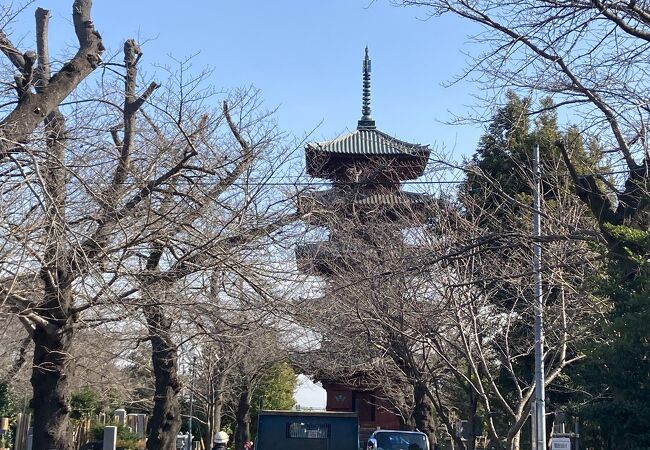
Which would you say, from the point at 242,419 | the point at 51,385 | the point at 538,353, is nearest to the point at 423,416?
the point at 538,353

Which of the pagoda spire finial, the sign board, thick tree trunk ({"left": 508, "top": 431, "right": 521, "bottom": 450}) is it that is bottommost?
the sign board

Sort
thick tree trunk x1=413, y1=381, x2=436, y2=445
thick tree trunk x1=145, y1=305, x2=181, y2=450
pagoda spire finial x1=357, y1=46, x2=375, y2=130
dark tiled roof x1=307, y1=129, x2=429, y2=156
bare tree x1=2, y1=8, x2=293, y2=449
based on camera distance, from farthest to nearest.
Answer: pagoda spire finial x1=357, y1=46, x2=375, y2=130, dark tiled roof x1=307, y1=129, x2=429, y2=156, thick tree trunk x1=413, y1=381, x2=436, y2=445, thick tree trunk x1=145, y1=305, x2=181, y2=450, bare tree x1=2, y1=8, x2=293, y2=449

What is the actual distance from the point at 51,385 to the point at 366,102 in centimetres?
3016

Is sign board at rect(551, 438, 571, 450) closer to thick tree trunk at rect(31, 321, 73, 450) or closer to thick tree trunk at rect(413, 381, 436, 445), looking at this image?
thick tree trunk at rect(31, 321, 73, 450)

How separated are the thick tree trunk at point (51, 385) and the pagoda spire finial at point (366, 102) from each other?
27.1 metres

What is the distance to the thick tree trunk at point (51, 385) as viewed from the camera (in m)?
13.9

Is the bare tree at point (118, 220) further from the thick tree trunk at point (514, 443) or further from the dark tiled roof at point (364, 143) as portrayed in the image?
the dark tiled roof at point (364, 143)

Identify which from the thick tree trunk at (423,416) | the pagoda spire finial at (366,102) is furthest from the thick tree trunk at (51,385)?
the pagoda spire finial at (366,102)

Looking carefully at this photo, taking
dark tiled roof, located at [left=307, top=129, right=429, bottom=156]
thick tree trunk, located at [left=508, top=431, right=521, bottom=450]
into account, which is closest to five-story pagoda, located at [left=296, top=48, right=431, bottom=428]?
dark tiled roof, located at [left=307, top=129, right=429, bottom=156]

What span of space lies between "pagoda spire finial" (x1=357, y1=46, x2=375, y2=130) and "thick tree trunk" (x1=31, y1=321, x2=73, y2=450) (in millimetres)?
27103

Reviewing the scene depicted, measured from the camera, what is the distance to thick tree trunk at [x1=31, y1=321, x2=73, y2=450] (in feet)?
45.5

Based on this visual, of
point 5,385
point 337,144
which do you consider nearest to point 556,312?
point 337,144

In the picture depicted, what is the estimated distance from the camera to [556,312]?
20.9m

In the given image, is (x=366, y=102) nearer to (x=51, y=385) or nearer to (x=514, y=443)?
(x=514, y=443)
